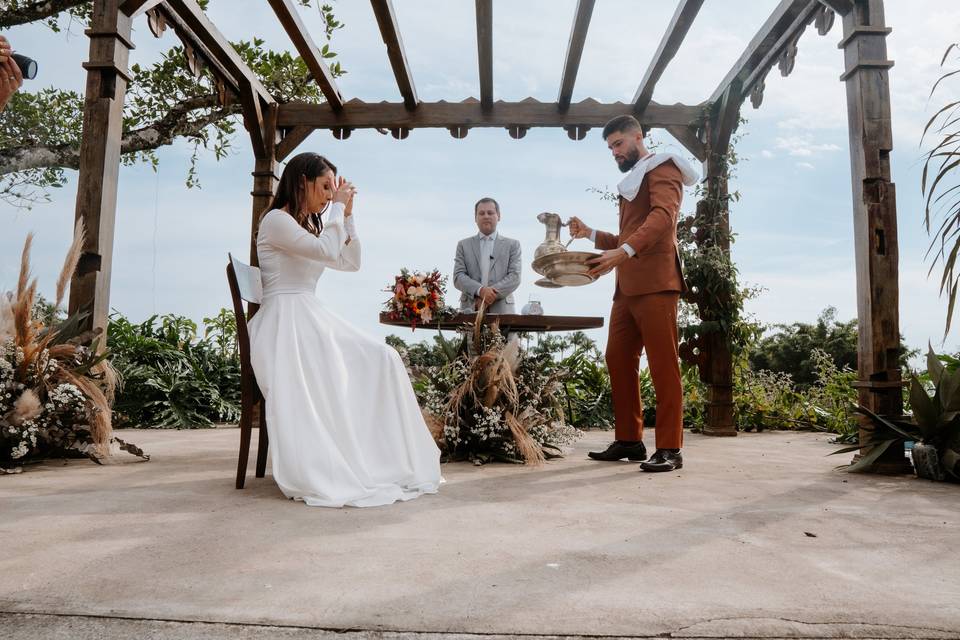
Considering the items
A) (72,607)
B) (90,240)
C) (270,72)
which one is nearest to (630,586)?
(72,607)

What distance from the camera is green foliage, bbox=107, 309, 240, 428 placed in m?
6.59

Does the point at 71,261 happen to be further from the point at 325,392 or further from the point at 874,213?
the point at 874,213

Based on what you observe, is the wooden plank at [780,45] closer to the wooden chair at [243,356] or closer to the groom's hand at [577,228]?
the groom's hand at [577,228]

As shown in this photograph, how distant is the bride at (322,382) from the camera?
2.81 metres

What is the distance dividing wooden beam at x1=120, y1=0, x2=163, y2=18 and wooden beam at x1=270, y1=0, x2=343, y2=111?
812mm

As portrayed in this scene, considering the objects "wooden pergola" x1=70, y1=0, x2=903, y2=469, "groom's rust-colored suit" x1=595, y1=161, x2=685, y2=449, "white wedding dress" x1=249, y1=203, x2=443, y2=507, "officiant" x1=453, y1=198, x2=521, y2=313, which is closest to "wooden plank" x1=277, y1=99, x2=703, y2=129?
"wooden pergola" x1=70, y1=0, x2=903, y2=469

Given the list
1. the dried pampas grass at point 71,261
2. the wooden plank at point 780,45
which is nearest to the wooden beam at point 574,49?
the wooden plank at point 780,45

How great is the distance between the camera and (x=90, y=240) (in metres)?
4.09

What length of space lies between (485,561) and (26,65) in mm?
2034

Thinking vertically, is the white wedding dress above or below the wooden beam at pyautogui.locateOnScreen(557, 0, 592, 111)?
below

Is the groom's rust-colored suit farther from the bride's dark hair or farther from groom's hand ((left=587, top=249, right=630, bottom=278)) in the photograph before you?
the bride's dark hair

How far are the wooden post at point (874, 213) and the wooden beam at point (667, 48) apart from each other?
3.72ft

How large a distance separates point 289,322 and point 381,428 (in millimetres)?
623

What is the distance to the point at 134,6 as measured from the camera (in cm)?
429
